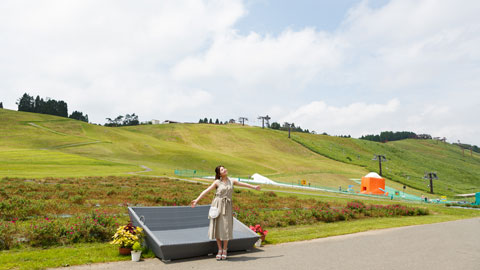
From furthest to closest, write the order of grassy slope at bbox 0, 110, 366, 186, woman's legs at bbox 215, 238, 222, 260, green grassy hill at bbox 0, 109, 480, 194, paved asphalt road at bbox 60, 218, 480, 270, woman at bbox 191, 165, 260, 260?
1. green grassy hill at bbox 0, 109, 480, 194
2. grassy slope at bbox 0, 110, 366, 186
3. woman at bbox 191, 165, 260, 260
4. woman's legs at bbox 215, 238, 222, 260
5. paved asphalt road at bbox 60, 218, 480, 270

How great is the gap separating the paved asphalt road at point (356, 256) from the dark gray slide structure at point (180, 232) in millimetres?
281

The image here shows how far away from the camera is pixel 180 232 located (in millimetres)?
11422

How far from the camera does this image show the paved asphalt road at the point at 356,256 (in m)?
8.82

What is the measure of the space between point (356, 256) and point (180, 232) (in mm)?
5888

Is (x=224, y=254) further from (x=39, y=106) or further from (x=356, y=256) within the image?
(x=39, y=106)

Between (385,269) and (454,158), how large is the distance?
21758cm

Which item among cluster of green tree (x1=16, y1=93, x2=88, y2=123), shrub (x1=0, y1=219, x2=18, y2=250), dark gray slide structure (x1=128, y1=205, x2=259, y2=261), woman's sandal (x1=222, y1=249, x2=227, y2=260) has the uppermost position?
cluster of green tree (x1=16, y1=93, x2=88, y2=123)

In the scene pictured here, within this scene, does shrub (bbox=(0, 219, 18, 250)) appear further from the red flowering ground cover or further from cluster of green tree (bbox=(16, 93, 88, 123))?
cluster of green tree (bbox=(16, 93, 88, 123))

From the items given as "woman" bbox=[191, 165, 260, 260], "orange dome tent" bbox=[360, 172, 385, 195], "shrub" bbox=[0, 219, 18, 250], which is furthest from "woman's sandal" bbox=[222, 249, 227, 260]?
"orange dome tent" bbox=[360, 172, 385, 195]

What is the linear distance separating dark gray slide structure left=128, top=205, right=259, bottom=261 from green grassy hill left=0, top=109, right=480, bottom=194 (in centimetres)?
5017

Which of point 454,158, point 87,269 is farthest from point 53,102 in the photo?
point 454,158

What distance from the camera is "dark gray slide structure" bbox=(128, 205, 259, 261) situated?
30.5 feet

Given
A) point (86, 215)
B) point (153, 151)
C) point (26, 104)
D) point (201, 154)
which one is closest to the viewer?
point (86, 215)

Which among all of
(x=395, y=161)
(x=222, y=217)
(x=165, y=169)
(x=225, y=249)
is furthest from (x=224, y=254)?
(x=395, y=161)
